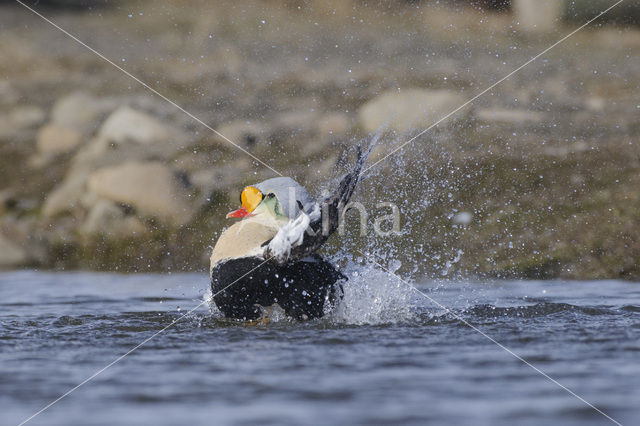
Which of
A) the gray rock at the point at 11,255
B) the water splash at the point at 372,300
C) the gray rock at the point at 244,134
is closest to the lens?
the water splash at the point at 372,300

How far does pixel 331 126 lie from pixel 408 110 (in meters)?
0.98

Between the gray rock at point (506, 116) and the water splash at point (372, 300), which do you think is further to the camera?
the gray rock at point (506, 116)

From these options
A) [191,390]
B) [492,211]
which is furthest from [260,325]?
[492,211]

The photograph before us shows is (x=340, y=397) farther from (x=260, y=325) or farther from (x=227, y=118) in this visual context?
(x=227, y=118)

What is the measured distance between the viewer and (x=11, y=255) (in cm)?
1033

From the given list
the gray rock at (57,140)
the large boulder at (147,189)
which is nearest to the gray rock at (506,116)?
the large boulder at (147,189)

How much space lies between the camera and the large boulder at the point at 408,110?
36.1ft

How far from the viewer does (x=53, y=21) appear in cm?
1598

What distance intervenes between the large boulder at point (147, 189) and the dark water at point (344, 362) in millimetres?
3342

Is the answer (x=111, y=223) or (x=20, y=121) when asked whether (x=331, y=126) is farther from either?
(x=20, y=121)

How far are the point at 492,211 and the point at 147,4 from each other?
885cm

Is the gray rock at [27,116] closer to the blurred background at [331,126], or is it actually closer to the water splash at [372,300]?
the blurred background at [331,126]

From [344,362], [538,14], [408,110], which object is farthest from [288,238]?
[538,14]

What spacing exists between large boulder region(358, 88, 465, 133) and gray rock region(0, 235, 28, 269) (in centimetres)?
410
